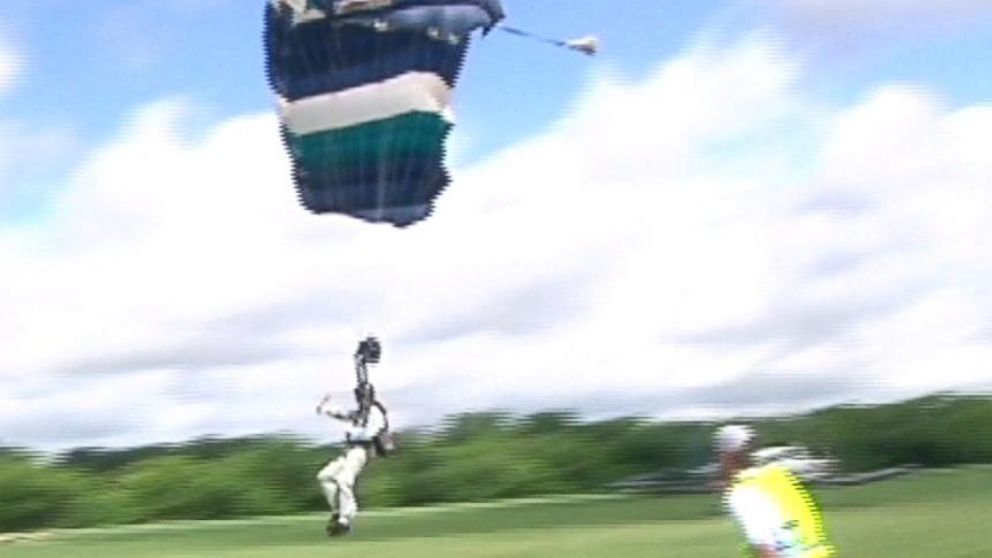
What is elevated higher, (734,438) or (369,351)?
(369,351)

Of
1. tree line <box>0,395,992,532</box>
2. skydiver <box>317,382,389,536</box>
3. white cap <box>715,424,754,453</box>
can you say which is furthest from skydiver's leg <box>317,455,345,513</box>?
white cap <box>715,424,754,453</box>

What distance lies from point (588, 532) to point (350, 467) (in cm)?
198

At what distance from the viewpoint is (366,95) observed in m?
14.9

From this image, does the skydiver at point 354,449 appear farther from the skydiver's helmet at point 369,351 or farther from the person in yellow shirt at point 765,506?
the person in yellow shirt at point 765,506

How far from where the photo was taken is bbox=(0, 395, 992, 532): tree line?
1680cm

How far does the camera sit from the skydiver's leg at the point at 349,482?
1404 cm

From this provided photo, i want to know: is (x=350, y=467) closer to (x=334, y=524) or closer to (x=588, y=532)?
(x=334, y=524)

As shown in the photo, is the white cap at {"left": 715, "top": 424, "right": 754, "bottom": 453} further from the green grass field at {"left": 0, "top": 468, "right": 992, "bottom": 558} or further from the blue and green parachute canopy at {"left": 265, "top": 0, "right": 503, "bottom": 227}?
the blue and green parachute canopy at {"left": 265, "top": 0, "right": 503, "bottom": 227}

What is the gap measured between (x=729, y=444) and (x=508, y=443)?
1345 centimetres

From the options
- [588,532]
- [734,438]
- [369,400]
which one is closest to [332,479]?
[369,400]

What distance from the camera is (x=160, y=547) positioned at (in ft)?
47.4

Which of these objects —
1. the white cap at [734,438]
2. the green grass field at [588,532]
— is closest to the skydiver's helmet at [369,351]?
the green grass field at [588,532]

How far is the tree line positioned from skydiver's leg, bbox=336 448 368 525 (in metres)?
1.99

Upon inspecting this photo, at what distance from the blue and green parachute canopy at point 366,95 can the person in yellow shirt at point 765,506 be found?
924 centimetres
